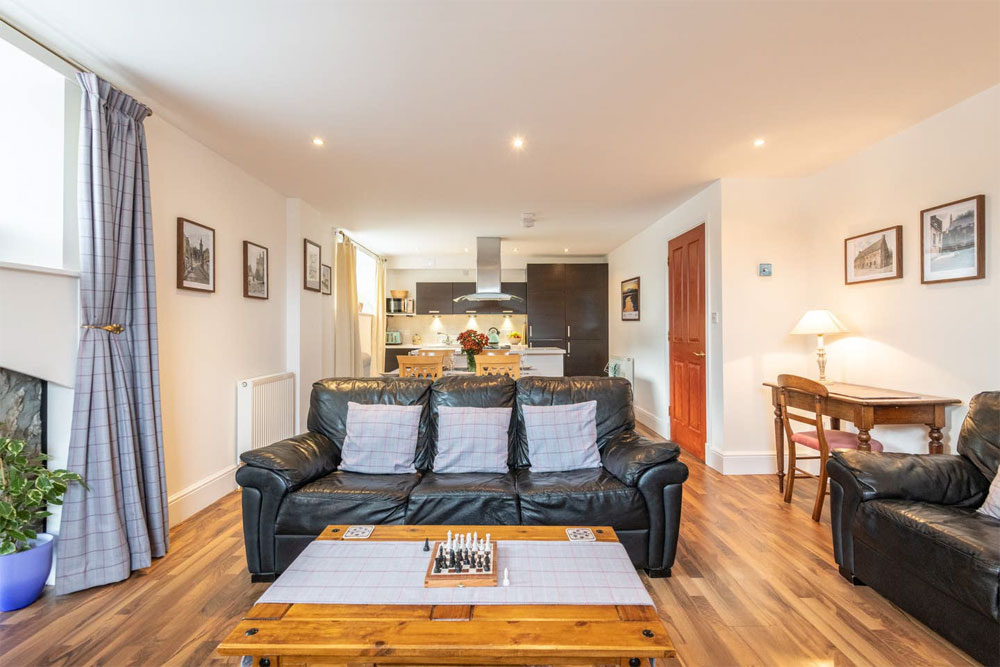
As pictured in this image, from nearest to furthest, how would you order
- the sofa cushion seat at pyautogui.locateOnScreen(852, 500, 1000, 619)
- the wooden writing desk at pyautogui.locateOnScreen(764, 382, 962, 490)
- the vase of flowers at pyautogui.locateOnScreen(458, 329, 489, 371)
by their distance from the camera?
1. the sofa cushion seat at pyautogui.locateOnScreen(852, 500, 1000, 619)
2. the wooden writing desk at pyautogui.locateOnScreen(764, 382, 962, 490)
3. the vase of flowers at pyautogui.locateOnScreen(458, 329, 489, 371)

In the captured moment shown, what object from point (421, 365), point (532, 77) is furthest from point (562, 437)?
point (421, 365)

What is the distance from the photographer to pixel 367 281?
327 inches

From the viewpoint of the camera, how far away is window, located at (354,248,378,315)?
7.88 metres

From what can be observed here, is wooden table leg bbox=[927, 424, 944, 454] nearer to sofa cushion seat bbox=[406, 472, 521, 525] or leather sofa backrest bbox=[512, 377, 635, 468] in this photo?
leather sofa backrest bbox=[512, 377, 635, 468]

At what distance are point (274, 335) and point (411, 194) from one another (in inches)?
72.1

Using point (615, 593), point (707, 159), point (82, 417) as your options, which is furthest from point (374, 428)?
point (707, 159)

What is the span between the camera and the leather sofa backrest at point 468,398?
287 centimetres

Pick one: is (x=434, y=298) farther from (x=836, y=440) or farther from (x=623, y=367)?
(x=836, y=440)

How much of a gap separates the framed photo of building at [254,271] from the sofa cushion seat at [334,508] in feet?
7.37

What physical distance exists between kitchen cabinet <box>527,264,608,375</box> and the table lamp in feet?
14.6

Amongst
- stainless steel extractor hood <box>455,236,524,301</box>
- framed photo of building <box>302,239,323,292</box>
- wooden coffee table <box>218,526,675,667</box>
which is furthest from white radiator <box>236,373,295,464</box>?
stainless steel extractor hood <box>455,236,524,301</box>

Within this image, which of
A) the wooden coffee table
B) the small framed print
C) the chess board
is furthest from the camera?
the small framed print

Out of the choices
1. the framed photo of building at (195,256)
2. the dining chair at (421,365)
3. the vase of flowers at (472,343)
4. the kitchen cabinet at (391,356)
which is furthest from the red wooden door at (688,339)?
→ the kitchen cabinet at (391,356)

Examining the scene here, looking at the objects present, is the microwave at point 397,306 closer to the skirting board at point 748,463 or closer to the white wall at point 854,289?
the white wall at point 854,289
